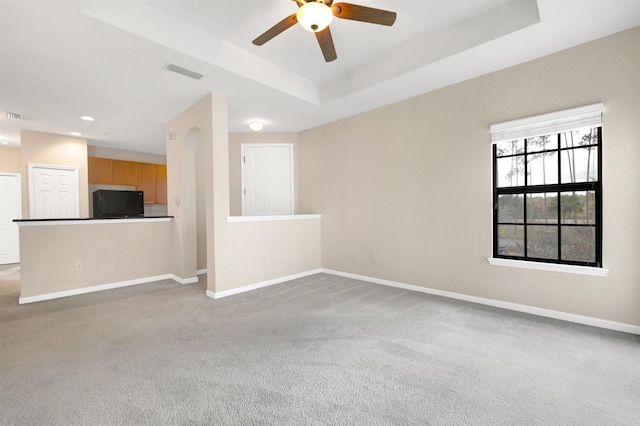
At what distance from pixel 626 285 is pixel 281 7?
4.00 m

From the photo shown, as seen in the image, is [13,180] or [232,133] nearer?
[232,133]

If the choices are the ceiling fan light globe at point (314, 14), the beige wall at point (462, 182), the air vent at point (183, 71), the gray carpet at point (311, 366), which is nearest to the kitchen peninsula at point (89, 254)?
the gray carpet at point (311, 366)

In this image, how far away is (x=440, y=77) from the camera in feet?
11.1

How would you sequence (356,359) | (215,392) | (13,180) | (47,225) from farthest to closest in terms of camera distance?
(13,180) → (47,225) → (356,359) → (215,392)

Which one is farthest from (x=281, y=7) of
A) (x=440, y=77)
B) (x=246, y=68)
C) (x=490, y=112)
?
(x=490, y=112)

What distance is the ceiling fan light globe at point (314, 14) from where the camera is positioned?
2111mm

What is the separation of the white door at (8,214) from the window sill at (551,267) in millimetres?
9416

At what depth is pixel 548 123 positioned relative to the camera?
2928mm

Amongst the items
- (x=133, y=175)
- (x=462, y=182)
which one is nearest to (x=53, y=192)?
(x=133, y=175)

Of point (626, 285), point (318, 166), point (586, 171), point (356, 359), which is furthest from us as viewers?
point (318, 166)

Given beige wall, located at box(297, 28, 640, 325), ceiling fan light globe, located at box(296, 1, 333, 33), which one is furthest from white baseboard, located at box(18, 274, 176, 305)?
ceiling fan light globe, located at box(296, 1, 333, 33)

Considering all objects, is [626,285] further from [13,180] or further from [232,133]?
[13,180]

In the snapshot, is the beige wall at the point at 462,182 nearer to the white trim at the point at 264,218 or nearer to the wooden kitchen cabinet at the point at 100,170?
the white trim at the point at 264,218

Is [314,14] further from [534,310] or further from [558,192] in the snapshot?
[534,310]
